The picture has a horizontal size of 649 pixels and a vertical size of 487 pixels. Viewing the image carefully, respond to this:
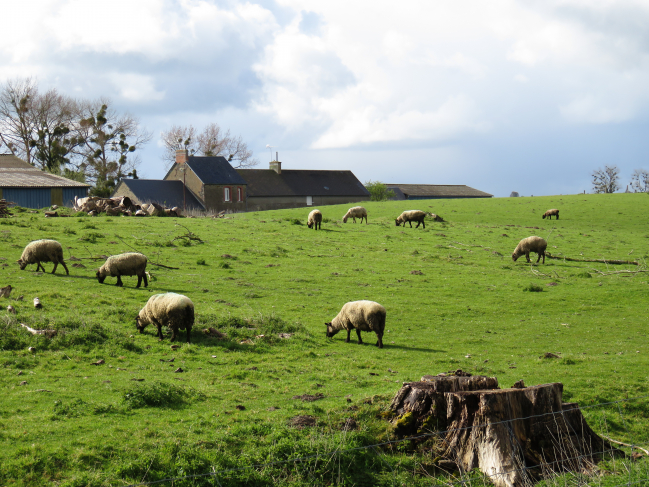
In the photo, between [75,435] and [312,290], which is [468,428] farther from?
[312,290]

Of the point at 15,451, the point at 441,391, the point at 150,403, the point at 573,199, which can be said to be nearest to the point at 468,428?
the point at 441,391

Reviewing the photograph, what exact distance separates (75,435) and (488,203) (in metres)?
69.7

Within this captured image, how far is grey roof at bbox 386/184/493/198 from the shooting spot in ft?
397

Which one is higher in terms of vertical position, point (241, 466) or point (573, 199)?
point (573, 199)

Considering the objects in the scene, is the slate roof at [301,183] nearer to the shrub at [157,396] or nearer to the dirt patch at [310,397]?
the dirt patch at [310,397]

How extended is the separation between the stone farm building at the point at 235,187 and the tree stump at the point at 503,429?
75.8 m

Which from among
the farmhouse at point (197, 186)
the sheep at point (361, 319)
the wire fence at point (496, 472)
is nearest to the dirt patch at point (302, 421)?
the wire fence at point (496, 472)

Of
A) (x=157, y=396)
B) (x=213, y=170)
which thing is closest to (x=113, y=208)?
(x=157, y=396)

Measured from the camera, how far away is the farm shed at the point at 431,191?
11981cm

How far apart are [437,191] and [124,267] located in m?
107

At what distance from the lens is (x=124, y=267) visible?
23.3m

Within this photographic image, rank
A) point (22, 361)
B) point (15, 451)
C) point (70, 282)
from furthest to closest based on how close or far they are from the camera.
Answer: point (70, 282) → point (22, 361) → point (15, 451)

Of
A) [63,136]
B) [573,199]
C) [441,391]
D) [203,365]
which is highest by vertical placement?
[63,136]

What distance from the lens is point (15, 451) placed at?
8.53 meters
